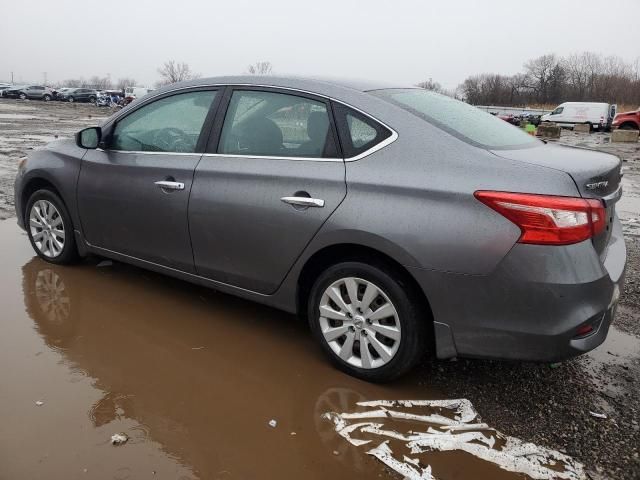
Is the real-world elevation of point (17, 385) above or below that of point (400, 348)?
below

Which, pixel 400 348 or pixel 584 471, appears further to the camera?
pixel 400 348

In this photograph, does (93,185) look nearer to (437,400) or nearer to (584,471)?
(437,400)

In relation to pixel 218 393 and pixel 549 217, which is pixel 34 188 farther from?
pixel 549 217

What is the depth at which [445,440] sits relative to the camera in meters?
2.62

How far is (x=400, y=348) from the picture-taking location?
2922mm

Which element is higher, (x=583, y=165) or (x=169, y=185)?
(x=583, y=165)

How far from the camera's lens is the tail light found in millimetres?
2494

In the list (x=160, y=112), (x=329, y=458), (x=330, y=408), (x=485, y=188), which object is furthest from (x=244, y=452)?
(x=160, y=112)

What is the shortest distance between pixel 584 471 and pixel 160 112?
3451mm

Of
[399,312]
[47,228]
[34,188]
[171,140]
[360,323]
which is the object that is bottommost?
[360,323]

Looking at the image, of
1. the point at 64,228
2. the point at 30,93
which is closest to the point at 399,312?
the point at 64,228

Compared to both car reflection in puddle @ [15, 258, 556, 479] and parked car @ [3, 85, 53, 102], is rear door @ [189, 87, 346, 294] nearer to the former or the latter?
car reflection in puddle @ [15, 258, 556, 479]

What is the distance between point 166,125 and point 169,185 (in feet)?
1.75

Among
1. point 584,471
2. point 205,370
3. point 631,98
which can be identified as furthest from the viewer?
point 631,98
